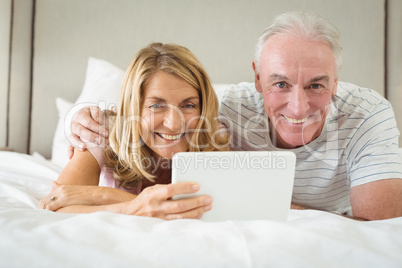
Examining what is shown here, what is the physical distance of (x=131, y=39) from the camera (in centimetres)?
238

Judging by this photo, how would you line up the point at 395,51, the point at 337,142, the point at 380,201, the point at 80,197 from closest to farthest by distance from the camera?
the point at 80,197, the point at 380,201, the point at 337,142, the point at 395,51

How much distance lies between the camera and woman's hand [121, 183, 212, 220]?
2.75 ft

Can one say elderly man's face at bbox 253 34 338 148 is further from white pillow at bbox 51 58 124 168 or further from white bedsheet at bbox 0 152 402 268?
white pillow at bbox 51 58 124 168

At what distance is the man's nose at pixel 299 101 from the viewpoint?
1.22m

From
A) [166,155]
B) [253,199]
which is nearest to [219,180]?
[253,199]

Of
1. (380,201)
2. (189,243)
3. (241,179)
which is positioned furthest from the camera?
(380,201)

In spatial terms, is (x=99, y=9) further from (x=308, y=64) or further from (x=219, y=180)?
(x=219, y=180)

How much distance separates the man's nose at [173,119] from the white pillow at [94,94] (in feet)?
2.76

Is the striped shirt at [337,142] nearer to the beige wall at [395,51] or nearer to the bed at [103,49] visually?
the bed at [103,49]

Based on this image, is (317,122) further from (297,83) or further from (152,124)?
(152,124)

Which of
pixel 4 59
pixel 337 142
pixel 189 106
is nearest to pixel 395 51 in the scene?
pixel 337 142

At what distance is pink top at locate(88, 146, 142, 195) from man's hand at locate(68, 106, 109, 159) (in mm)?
33

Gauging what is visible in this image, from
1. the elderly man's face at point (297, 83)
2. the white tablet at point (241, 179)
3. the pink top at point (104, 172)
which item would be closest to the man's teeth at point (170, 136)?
the pink top at point (104, 172)

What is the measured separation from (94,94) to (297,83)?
1.27m
